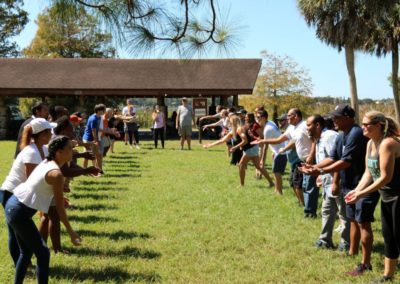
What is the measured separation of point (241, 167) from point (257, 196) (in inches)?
46.4

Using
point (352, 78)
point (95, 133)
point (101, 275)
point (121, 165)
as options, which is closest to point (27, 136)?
point (101, 275)

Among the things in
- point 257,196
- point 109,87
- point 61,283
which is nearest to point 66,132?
point 61,283

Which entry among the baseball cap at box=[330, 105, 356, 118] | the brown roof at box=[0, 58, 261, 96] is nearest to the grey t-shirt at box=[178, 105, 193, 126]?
the brown roof at box=[0, 58, 261, 96]

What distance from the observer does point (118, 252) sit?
19.4ft

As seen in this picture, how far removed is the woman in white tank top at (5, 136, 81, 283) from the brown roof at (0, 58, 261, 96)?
71.3ft

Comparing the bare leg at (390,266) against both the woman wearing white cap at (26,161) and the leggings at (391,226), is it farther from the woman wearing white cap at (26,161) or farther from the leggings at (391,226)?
the woman wearing white cap at (26,161)

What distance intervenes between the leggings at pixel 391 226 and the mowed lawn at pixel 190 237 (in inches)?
17.7

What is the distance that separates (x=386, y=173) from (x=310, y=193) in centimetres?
314

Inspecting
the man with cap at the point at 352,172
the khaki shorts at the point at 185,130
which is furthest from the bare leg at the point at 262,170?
the khaki shorts at the point at 185,130

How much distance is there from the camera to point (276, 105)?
4272 cm

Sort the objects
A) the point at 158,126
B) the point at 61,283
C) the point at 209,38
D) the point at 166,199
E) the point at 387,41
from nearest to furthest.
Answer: the point at 61,283, the point at 209,38, the point at 166,199, the point at 158,126, the point at 387,41

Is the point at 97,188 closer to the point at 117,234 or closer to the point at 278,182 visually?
the point at 278,182

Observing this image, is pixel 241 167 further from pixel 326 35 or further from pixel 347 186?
pixel 326 35

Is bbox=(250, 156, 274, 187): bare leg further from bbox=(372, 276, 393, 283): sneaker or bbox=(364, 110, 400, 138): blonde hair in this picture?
bbox=(364, 110, 400, 138): blonde hair
